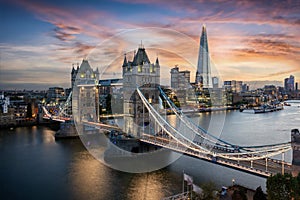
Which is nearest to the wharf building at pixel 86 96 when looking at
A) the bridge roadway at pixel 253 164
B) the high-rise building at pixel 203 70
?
the bridge roadway at pixel 253 164

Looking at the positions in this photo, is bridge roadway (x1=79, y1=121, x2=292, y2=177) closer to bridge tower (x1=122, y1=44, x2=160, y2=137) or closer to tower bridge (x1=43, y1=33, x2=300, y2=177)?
tower bridge (x1=43, y1=33, x2=300, y2=177)

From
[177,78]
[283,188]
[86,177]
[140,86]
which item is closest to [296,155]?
[283,188]

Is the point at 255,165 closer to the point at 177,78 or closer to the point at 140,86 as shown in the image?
the point at 140,86

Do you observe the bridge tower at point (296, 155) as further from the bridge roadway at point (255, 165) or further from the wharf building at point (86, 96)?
the wharf building at point (86, 96)

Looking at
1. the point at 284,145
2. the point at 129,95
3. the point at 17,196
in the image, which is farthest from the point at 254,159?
the point at 129,95

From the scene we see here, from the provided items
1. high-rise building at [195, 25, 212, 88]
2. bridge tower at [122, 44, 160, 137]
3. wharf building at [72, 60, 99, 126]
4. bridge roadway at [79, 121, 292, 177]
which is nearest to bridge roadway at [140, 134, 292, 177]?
bridge roadway at [79, 121, 292, 177]

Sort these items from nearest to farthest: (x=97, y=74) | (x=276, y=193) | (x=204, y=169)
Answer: (x=276, y=193) < (x=204, y=169) < (x=97, y=74)

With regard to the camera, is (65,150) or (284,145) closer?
(284,145)

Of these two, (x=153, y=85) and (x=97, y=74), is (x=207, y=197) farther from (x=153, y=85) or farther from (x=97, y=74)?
(x=97, y=74)
